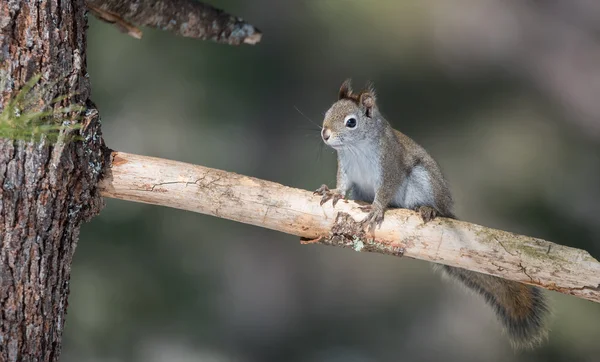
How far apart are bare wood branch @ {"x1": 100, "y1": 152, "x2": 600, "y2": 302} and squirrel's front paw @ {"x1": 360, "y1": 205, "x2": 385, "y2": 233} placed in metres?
0.03

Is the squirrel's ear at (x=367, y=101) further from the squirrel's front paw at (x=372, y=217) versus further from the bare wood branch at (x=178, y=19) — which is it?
the bare wood branch at (x=178, y=19)

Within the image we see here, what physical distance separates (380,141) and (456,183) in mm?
1349

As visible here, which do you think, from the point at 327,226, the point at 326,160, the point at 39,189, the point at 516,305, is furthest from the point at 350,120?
the point at 326,160

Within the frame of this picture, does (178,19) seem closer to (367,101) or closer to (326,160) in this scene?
(367,101)

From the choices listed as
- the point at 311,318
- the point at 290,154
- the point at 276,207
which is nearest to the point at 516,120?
the point at 290,154

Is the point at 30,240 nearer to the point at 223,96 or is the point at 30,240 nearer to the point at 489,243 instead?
the point at 489,243

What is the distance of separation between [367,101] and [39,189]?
97 centimetres

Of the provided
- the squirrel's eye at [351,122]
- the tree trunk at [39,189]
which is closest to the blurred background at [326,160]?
the squirrel's eye at [351,122]

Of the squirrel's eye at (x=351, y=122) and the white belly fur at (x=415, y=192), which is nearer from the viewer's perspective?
the squirrel's eye at (x=351, y=122)

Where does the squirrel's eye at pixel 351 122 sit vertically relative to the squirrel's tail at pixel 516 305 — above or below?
above

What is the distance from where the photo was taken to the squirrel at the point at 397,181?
1.94 metres

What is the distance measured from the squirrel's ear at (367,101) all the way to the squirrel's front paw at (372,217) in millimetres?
344

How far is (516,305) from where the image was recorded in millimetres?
1972

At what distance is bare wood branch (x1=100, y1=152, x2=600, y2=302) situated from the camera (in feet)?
5.19
